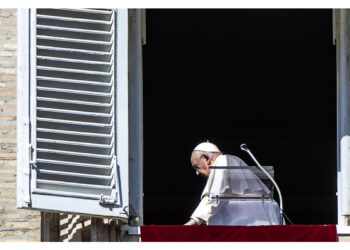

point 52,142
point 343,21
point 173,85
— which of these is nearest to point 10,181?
point 52,142

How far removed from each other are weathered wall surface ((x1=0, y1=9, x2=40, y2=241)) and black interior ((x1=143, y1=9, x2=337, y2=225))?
4052mm

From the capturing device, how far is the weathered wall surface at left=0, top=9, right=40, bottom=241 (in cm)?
1047

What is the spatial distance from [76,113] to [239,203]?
3.50 feet

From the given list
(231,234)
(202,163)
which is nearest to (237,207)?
(231,234)

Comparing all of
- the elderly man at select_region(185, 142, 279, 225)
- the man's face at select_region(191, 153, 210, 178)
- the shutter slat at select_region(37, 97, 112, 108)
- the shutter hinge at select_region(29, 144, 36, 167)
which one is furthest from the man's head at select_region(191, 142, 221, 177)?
the shutter hinge at select_region(29, 144, 36, 167)

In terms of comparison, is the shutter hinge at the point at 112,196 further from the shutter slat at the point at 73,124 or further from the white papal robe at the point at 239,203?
the white papal robe at the point at 239,203

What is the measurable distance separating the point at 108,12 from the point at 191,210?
511 cm

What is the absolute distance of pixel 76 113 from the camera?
1026 cm

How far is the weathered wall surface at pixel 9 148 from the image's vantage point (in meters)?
10.5

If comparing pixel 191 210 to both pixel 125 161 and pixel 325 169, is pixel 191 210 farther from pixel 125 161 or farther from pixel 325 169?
pixel 125 161

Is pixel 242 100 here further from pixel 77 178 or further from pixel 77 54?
pixel 77 178

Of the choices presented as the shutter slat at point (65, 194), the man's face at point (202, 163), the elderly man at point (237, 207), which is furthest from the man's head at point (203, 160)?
the shutter slat at point (65, 194)

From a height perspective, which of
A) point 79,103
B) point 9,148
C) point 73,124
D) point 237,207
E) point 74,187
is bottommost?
point 237,207

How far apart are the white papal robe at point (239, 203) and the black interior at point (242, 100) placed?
14.8ft
